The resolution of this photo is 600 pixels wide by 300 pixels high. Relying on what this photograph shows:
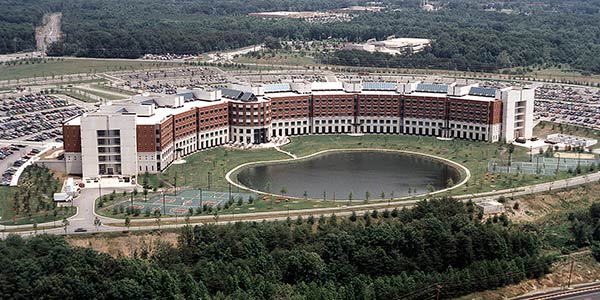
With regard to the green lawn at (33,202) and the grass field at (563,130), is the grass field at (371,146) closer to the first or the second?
the grass field at (563,130)

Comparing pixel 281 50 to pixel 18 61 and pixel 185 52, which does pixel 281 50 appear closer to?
pixel 185 52

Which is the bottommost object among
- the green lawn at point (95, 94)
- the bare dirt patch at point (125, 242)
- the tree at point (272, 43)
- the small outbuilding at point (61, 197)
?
the bare dirt patch at point (125, 242)

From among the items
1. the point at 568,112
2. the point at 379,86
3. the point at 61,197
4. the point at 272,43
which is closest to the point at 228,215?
the point at 61,197

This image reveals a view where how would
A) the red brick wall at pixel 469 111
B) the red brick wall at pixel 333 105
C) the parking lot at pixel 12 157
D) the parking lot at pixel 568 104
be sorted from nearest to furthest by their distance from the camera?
1. the parking lot at pixel 12 157
2. the red brick wall at pixel 469 111
3. the red brick wall at pixel 333 105
4. the parking lot at pixel 568 104

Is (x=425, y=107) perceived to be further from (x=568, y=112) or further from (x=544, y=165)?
(x=568, y=112)

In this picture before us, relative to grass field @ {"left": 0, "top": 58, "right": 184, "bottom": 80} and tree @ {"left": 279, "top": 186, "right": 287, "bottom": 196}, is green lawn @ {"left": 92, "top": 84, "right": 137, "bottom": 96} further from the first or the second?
tree @ {"left": 279, "top": 186, "right": 287, "bottom": 196}

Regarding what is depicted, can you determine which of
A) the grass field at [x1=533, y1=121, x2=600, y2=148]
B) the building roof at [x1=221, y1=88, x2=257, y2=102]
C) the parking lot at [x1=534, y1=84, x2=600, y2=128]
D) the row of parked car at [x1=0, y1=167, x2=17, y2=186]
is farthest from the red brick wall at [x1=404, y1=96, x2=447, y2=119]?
the row of parked car at [x1=0, y1=167, x2=17, y2=186]

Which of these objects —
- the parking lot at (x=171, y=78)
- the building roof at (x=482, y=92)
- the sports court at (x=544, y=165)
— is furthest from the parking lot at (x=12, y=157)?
the building roof at (x=482, y=92)
